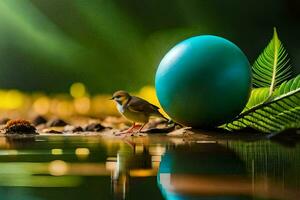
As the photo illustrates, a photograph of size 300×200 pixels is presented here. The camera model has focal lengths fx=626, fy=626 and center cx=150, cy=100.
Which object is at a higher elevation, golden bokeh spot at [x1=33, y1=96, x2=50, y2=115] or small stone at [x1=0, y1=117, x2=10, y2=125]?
golden bokeh spot at [x1=33, y1=96, x2=50, y2=115]

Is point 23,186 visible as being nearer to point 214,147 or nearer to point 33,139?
point 214,147

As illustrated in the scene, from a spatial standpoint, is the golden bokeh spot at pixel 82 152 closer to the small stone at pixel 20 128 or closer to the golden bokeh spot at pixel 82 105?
the small stone at pixel 20 128

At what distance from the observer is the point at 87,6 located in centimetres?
504

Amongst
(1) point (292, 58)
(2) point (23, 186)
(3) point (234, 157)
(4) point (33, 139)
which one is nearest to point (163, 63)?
(4) point (33, 139)

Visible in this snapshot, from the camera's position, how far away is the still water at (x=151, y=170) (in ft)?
5.34

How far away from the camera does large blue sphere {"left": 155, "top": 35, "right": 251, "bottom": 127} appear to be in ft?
11.3

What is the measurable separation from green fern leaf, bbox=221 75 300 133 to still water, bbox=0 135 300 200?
50 cm

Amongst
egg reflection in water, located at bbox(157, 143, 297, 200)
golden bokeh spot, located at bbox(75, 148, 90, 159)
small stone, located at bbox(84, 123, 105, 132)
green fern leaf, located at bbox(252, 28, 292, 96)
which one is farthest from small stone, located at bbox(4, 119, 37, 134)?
egg reflection in water, located at bbox(157, 143, 297, 200)

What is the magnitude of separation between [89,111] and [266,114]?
175 centimetres

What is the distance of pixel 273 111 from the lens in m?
3.70

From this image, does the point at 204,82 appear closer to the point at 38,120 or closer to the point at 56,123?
the point at 56,123

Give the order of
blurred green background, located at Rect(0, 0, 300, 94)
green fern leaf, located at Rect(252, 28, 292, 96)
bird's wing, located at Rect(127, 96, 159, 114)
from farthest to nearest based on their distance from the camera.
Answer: blurred green background, located at Rect(0, 0, 300, 94) < green fern leaf, located at Rect(252, 28, 292, 96) < bird's wing, located at Rect(127, 96, 159, 114)

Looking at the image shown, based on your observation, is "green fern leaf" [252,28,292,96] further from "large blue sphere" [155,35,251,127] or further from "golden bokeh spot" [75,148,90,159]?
"golden bokeh spot" [75,148,90,159]

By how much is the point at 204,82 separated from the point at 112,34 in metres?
1.76
